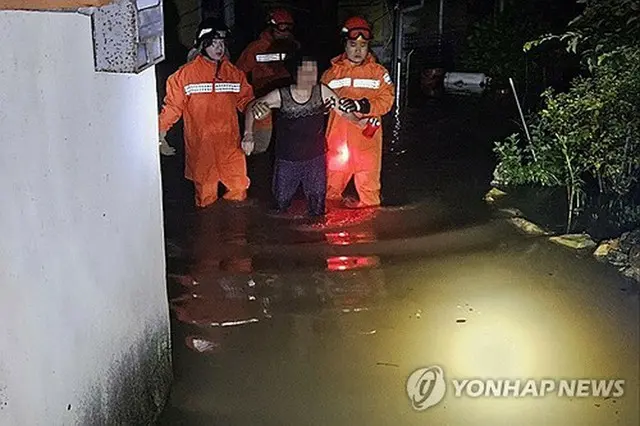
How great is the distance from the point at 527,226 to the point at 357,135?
160cm

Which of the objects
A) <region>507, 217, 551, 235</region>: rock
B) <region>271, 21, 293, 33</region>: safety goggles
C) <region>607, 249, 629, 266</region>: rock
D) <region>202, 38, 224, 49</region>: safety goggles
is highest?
<region>271, 21, 293, 33</region>: safety goggles

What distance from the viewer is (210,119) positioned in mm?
7363

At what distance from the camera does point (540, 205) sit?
7676 millimetres

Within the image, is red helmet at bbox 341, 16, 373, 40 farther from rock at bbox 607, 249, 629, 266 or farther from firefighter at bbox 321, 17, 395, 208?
rock at bbox 607, 249, 629, 266

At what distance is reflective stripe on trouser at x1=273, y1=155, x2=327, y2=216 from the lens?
23.3ft

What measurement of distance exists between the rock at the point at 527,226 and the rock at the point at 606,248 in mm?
531

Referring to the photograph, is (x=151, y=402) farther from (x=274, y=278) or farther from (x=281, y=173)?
(x=281, y=173)

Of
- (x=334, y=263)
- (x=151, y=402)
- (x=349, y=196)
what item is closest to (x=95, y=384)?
(x=151, y=402)

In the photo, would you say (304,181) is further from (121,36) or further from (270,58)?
(121,36)

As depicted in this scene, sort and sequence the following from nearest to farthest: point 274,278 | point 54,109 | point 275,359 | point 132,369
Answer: point 54,109, point 132,369, point 275,359, point 274,278

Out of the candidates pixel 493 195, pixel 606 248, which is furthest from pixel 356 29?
pixel 606 248

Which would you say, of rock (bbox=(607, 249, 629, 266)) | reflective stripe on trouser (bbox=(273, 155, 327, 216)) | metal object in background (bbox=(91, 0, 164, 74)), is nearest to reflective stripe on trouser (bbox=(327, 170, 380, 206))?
reflective stripe on trouser (bbox=(273, 155, 327, 216))

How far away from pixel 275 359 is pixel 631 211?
12.6 ft

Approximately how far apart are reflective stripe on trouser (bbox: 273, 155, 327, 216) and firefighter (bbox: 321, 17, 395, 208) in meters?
0.46
